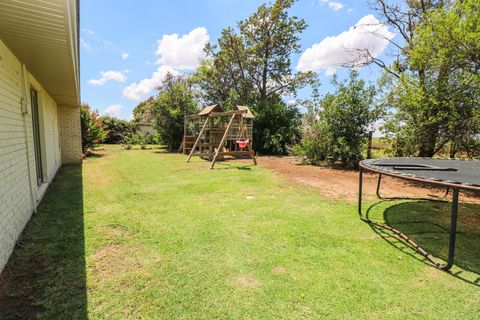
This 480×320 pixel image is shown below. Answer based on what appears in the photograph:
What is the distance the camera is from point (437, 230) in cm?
338

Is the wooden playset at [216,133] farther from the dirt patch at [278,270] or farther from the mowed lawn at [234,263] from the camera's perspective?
the dirt patch at [278,270]

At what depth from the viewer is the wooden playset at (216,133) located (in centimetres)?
988

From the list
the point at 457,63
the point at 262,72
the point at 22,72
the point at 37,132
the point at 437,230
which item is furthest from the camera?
the point at 262,72

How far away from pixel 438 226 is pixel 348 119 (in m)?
5.93

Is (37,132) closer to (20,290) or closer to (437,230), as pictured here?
(20,290)

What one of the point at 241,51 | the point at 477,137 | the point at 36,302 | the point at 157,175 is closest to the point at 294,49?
the point at 241,51

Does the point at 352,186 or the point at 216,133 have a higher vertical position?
the point at 216,133

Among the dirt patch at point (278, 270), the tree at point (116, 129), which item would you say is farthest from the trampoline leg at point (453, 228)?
the tree at point (116, 129)

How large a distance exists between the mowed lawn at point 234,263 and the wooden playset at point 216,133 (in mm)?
5391

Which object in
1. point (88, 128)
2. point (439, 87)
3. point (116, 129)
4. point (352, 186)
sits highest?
point (439, 87)

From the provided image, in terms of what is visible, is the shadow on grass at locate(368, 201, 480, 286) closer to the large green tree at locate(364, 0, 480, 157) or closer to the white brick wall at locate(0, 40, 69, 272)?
the large green tree at locate(364, 0, 480, 157)

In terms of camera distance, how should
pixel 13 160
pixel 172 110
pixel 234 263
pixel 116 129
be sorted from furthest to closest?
1. pixel 116 129
2. pixel 172 110
3. pixel 13 160
4. pixel 234 263

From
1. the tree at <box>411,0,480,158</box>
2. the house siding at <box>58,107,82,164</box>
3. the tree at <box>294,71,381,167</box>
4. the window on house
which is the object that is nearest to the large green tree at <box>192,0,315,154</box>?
the tree at <box>294,71,381,167</box>

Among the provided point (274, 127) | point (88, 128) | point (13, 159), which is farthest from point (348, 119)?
point (88, 128)
